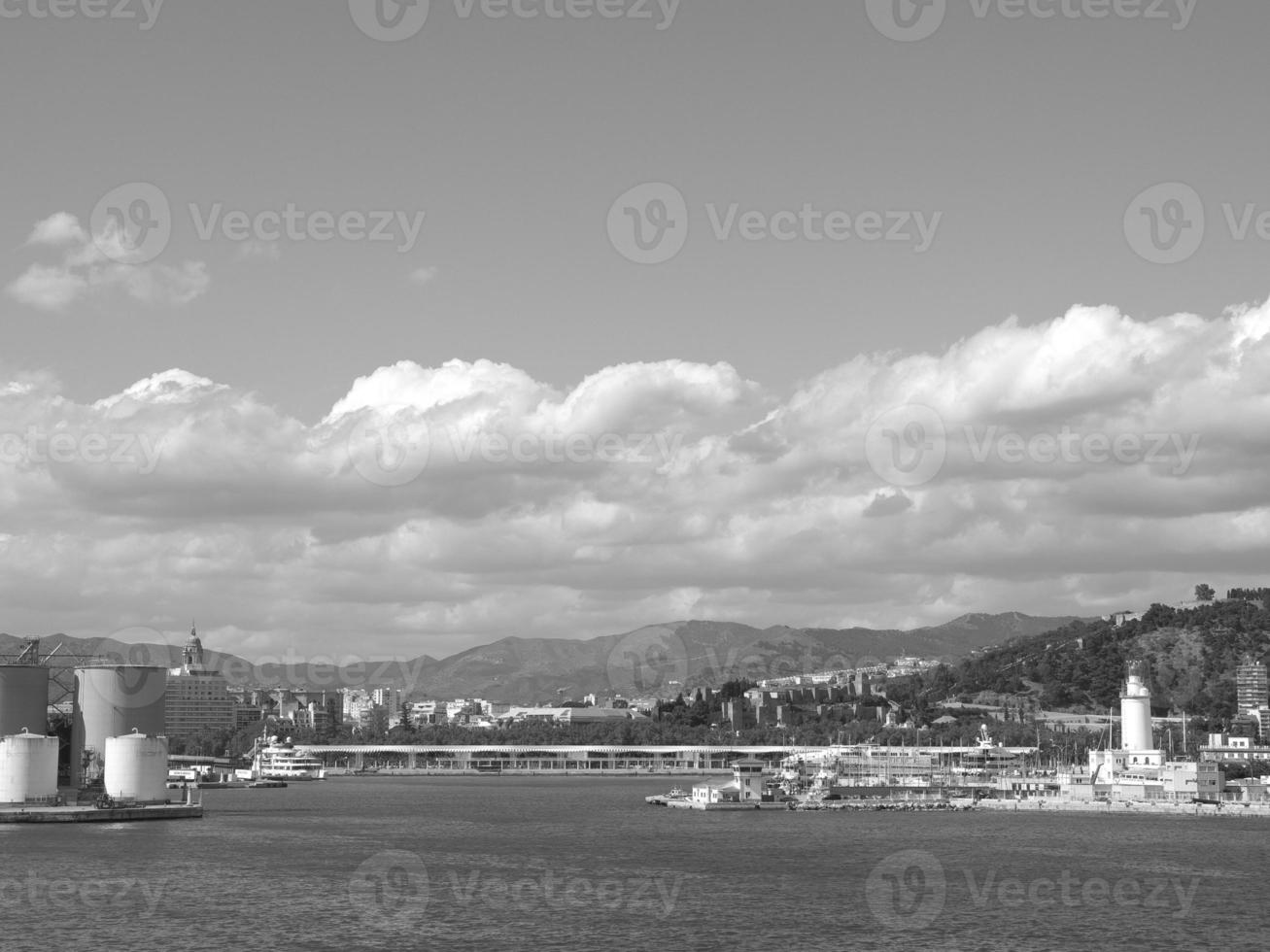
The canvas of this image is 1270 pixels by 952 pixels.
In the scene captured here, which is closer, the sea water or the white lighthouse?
the sea water

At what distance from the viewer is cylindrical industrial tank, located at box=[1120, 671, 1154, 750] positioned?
124 metres

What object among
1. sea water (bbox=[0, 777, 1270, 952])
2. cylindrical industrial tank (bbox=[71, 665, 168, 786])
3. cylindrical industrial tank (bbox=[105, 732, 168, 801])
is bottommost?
sea water (bbox=[0, 777, 1270, 952])

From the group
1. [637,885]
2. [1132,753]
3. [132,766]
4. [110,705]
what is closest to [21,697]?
[110,705]

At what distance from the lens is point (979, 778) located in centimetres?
16262

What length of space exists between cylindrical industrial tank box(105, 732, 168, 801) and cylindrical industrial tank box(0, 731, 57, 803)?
443 cm

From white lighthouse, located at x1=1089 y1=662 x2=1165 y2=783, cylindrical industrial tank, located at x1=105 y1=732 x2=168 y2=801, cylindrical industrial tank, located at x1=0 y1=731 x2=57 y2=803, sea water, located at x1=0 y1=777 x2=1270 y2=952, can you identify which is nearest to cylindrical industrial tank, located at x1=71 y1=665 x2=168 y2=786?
cylindrical industrial tank, located at x1=105 y1=732 x2=168 y2=801

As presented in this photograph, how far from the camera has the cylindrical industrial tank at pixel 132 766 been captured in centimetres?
10019

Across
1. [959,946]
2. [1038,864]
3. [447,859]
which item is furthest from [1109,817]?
[959,946]

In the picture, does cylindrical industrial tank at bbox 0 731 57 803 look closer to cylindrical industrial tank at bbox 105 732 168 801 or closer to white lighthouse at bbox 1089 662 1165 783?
cylindrical industrial tank at bbox 105 732 168 801

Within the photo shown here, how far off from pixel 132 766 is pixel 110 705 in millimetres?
20777

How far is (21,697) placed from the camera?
114 meters

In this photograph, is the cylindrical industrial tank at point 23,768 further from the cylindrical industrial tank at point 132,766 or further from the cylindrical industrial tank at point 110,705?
the cylindrical industrial tank at point 110,705

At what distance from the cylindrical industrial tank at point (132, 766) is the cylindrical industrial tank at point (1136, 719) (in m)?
77.9

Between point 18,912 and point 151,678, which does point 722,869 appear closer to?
point 18,912
